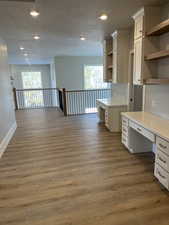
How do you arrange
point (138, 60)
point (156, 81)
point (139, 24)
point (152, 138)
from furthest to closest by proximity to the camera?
point (138, 60) < point (139, 24) < point (156, 81) < point (152, 138)

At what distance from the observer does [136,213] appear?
1.97 meters

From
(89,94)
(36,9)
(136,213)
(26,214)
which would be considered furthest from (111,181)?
(89,94)

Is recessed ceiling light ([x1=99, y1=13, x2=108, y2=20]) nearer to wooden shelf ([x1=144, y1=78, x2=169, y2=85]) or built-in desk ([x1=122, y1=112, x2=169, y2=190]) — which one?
wooden shelf ([x1=144, y1=78, x2=169, y2=85])

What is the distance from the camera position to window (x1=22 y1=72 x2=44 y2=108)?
12.2 metres

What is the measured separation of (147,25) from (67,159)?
2905mm

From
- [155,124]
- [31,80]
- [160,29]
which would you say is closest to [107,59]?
[160,29]

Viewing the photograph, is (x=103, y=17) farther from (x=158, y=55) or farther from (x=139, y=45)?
(x=158, y=55)

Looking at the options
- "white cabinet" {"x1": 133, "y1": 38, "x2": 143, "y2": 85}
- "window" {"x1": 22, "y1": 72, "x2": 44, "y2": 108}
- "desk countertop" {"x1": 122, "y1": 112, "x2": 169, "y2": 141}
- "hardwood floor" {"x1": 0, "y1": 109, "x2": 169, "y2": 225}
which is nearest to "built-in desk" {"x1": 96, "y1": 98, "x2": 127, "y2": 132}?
"hardwood floor" {"x1": 0, "y1": 109, "x2": 169, "y2": 225}

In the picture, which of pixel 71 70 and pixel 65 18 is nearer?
pixel 65 18

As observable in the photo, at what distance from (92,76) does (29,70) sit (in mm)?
5908

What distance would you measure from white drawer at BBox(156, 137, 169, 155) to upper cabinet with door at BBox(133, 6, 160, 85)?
124 cm

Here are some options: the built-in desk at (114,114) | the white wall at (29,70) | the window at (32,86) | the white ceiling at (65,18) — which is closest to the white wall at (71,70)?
the window at (32,86)

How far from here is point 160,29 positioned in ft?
8.61

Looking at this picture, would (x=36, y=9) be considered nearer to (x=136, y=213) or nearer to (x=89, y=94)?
(x=136, y=213)
